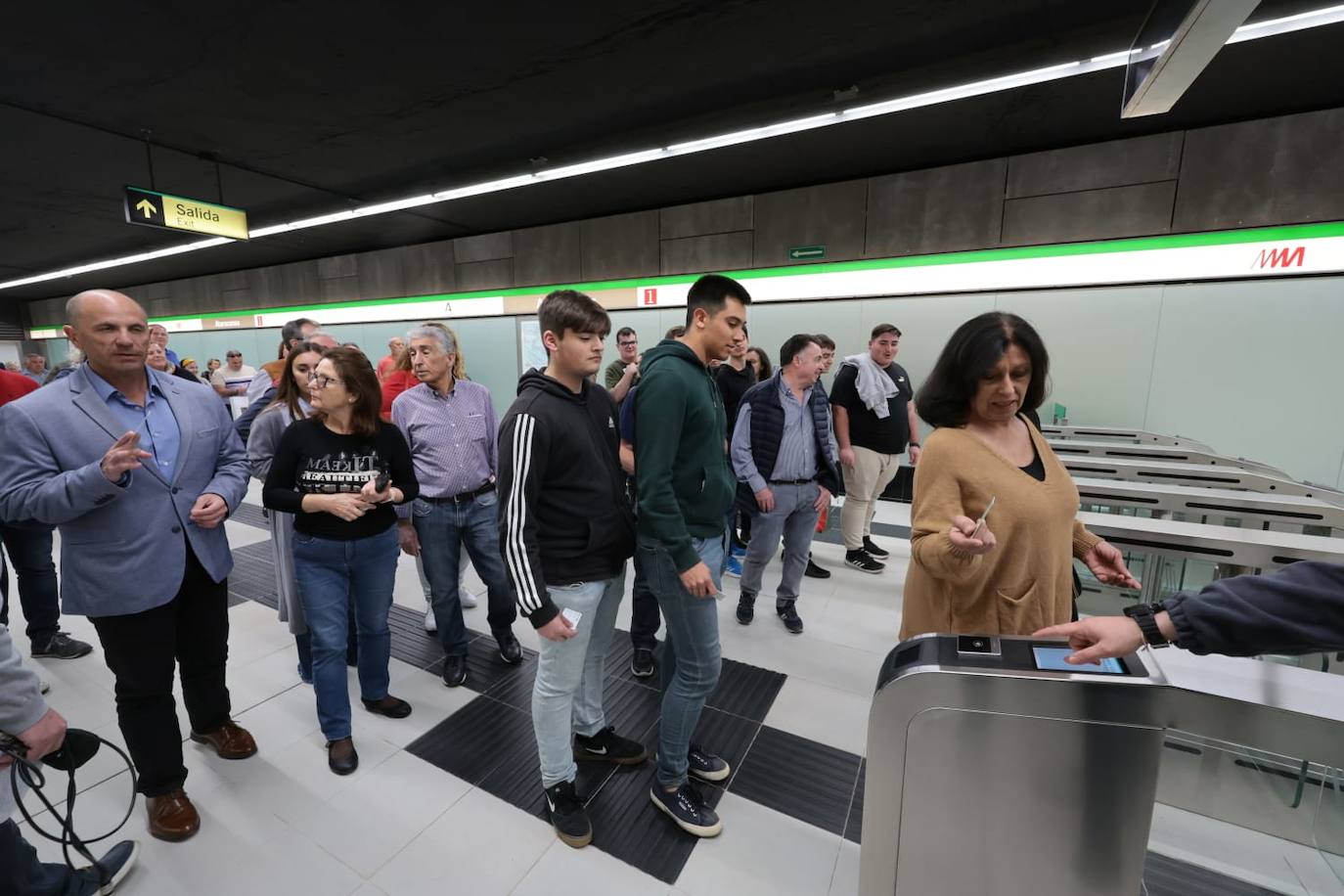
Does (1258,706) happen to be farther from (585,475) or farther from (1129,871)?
(585,475)

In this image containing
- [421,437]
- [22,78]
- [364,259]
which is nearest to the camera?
[421,437]

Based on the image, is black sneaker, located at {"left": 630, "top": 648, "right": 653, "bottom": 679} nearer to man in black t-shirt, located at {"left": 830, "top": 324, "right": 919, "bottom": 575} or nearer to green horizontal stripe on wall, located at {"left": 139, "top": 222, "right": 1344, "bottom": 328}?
man in black t-shirt, located at {"left": 830, "top": 324, "right": 919, "bottom": 575}

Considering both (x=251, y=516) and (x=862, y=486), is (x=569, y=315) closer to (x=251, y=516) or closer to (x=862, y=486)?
(x=862, y=486)

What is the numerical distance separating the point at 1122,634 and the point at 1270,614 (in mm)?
174

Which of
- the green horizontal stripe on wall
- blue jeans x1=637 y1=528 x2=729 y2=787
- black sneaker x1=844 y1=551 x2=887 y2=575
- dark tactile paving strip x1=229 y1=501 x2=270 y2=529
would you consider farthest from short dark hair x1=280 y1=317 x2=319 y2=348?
the green horizontal stripe on wall

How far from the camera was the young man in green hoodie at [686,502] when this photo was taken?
1526 mm

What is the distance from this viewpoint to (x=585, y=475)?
158 centimetres

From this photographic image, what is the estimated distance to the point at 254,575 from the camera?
12.4ft

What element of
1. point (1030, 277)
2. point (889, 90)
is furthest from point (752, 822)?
point (1030, 277)

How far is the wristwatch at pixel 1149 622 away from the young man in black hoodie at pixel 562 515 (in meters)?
1.18

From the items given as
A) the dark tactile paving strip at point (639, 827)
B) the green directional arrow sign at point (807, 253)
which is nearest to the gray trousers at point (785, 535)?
the dark tactile paving strip at point (639, 827)

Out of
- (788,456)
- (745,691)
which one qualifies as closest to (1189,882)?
(745,691)

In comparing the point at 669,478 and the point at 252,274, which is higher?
the point at 252,274

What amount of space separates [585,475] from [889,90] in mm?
3519
